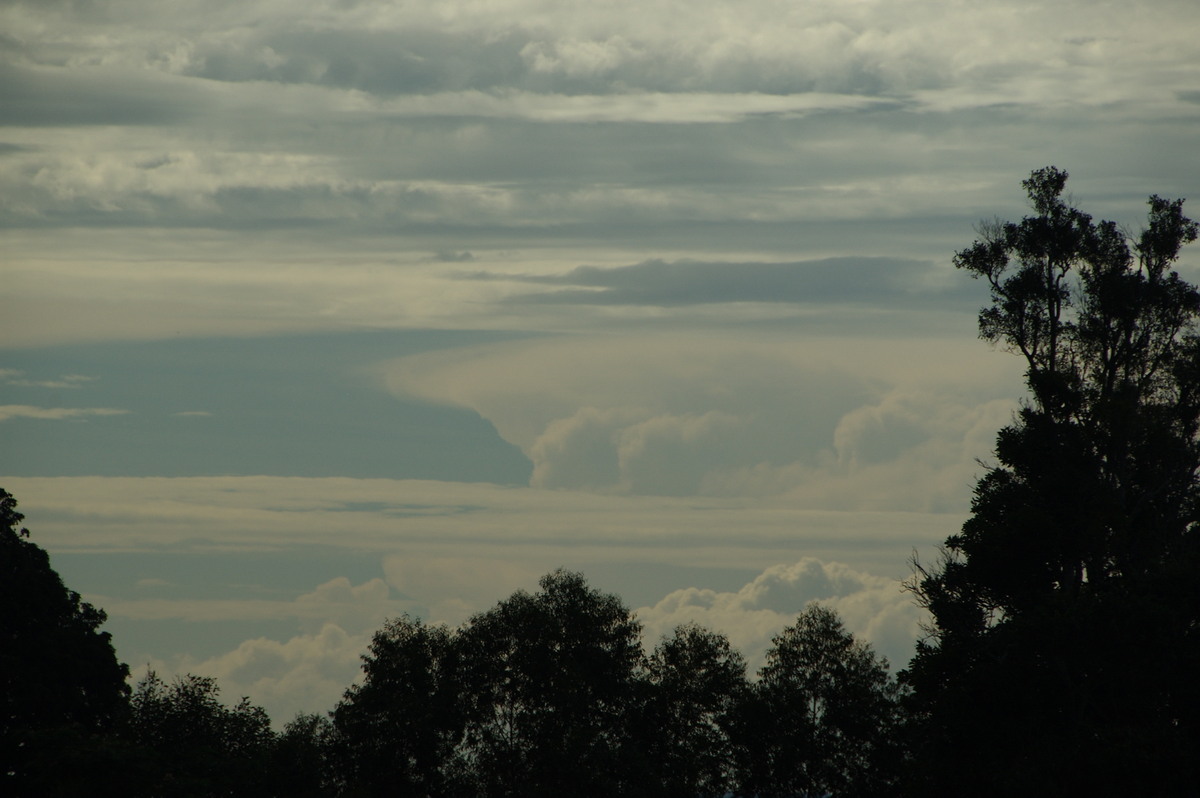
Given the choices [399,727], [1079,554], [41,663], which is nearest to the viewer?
[1079,554]

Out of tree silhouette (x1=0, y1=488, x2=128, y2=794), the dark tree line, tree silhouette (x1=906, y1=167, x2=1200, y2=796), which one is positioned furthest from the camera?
the dark tree line

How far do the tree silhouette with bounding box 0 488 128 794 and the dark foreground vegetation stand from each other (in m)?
0.11

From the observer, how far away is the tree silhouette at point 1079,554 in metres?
43.1

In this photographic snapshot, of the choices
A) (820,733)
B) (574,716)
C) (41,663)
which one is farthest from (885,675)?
(41,663)

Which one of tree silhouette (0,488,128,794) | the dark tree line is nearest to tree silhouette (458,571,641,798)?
the dark tree line

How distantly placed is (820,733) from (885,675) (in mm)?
5632

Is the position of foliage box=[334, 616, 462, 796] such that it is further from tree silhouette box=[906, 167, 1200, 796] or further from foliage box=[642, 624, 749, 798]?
tree silhouette box=[906, 167, 1200, 796]

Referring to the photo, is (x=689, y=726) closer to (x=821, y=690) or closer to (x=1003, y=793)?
(x=821, y=690)

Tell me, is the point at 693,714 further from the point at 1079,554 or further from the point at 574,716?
the point at 1079,554

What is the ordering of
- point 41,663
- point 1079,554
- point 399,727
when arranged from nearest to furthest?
point 1079,554, point 41,663, point 399,727

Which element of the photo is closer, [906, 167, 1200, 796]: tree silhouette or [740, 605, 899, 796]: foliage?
[906, 167, 1200, 796]: tree silhouette

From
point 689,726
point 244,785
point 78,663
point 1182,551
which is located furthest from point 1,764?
point 1182,551

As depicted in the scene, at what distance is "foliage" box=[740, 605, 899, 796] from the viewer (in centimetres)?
7725

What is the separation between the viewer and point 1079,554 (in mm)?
49844
